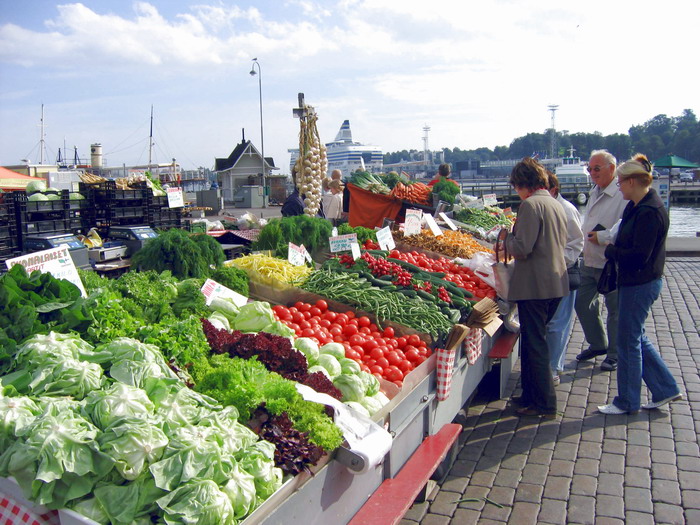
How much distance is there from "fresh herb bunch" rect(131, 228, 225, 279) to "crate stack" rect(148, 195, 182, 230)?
10.3 ft

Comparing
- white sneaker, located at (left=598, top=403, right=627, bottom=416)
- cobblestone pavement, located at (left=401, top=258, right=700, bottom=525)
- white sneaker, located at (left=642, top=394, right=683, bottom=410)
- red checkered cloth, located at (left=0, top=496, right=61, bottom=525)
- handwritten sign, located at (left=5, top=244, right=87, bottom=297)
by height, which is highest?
handwritten sign, located at (left=5, top=244, right=87, bottom=297)

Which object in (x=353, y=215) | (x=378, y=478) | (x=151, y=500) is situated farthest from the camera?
(x=353, y=215)

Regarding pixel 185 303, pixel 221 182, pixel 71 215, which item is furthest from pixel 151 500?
pixel 221 182

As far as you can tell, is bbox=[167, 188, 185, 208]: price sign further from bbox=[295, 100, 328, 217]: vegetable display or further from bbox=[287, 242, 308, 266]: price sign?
bbox=[287, 242, 308, 266]: price sign

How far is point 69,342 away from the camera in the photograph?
9.12 feet

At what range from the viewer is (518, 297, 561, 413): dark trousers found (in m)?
5.03

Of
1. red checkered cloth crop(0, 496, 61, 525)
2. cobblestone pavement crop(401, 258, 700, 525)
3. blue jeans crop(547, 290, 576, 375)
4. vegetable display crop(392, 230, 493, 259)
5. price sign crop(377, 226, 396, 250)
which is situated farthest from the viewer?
vegetable display crop(392, 230, 493, 259)

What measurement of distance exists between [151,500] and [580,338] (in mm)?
6890

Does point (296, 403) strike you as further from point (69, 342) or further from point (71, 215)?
point (71, 215)

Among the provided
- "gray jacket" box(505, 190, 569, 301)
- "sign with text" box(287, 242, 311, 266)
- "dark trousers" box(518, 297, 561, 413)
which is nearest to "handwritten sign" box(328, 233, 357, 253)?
"sign with text" box(287, 242, 311, 266)

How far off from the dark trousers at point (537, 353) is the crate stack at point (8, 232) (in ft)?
18.0

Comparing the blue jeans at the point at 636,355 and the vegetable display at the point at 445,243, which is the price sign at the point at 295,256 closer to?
the vegetable display at the point at 445,243

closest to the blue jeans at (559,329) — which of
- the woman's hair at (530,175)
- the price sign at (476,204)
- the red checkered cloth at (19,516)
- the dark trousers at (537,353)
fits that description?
the dark trousers at (537,353)

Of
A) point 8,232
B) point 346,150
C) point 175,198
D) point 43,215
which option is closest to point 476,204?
point 175,198
